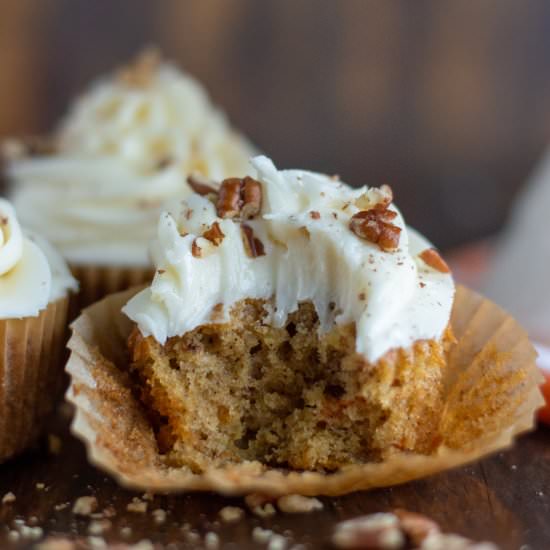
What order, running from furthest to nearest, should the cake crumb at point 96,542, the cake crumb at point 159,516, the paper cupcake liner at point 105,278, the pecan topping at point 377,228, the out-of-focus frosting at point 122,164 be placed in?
the out-of-focus frosting at point 122,164
the paper cupcake liner at point 105,278
the pecan topping at point 377,228
the cake crumb at point 159,516
the cake crumb at point 96,542

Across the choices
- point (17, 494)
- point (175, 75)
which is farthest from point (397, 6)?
point (17, 494)

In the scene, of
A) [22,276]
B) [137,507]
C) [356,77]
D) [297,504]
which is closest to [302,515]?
[297,504]

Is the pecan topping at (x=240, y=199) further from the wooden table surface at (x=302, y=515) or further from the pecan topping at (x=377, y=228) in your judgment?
the wooden table surface at (x=302, y=515)

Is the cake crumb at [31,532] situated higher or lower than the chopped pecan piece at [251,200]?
lower

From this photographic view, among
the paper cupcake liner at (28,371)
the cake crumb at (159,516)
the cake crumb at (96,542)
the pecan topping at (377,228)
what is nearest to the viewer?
the cake crumb at (96,542)

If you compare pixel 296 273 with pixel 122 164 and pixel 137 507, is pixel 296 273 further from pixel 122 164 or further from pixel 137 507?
pixel 122 164

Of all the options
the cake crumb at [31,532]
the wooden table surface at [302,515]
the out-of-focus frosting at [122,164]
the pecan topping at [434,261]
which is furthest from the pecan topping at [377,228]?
the out-of-focus frosting at [122,164]
